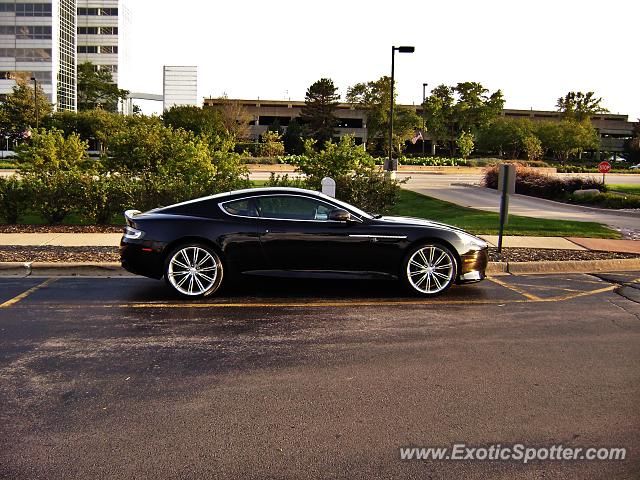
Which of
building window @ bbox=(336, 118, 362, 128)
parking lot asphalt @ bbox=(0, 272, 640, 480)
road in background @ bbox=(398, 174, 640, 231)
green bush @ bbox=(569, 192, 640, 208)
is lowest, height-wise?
parking lot asphalt @ bbox=(0, 272, 640, 480)

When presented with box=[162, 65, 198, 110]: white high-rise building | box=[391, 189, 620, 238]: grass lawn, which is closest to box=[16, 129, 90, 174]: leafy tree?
box=[391, 189, 620, 238]: grass lawn

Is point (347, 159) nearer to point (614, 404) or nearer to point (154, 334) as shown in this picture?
point (154, 334)

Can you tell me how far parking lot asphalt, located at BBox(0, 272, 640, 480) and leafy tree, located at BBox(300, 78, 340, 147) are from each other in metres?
71.7

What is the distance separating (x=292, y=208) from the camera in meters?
8.16

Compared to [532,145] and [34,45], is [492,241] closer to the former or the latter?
[532,145]

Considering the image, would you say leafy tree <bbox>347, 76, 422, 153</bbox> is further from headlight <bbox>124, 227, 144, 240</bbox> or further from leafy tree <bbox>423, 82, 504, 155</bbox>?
headlight <bbox>124, 227, 144, 240</bbox>

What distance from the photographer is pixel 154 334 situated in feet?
20.8

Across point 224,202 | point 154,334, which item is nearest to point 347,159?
point 224,202

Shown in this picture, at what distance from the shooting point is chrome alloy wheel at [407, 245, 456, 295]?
26.8ft

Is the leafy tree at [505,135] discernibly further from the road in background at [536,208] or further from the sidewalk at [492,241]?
the sidewalk at [492,241]

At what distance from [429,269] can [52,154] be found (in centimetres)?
1540

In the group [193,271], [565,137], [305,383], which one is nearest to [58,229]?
[193,271]

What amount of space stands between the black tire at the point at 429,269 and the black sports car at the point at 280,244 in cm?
1

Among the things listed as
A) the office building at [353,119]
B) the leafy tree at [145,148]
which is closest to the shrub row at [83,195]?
the leafy tree at [145,148]
